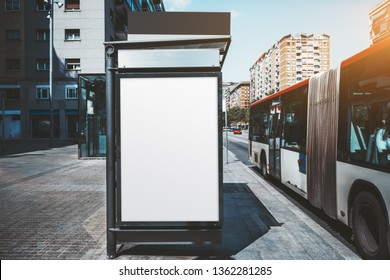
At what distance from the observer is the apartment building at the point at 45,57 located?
34.0 m

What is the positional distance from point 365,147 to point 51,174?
34.7 ft

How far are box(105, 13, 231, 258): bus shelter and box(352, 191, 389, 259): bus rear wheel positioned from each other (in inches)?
73.6

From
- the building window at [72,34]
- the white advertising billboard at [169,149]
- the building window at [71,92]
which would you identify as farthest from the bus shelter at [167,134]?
the building window at [72,34]

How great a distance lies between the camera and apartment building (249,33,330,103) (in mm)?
110812

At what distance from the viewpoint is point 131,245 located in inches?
190

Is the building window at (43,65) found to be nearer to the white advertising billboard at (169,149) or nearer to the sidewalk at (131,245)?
the sidewalk at (131,245)

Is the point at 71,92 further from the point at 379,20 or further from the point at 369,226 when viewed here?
the point at 369,226

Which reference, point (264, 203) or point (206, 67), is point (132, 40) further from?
point (264, 203)

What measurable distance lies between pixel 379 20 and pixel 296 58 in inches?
4493

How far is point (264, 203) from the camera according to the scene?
7523mm

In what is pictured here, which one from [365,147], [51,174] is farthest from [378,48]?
[51,174]

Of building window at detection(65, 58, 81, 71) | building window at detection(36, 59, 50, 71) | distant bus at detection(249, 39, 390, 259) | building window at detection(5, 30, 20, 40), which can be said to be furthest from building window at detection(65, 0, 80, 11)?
distant bus at detection(249, 39, 390, 259)

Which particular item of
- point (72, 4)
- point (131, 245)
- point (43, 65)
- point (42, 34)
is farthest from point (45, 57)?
point (131, 245)

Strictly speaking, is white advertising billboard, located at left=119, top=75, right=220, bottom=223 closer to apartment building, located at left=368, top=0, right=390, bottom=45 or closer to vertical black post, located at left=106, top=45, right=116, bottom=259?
vertical black post, located at left=106, top=45, right=116, bottom=259
